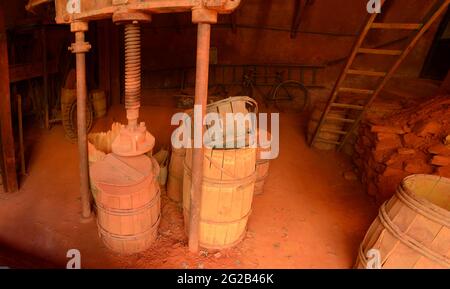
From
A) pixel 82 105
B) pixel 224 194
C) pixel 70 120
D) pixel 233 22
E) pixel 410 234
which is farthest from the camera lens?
pixel 233 22

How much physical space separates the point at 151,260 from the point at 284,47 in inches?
264

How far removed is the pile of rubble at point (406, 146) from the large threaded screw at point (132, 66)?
3.80m

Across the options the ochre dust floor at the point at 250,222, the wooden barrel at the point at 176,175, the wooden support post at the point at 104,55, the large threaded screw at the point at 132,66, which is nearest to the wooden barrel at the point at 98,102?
the wooden support post at the point at 104,55

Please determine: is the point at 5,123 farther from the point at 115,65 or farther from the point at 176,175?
the point at 115,65

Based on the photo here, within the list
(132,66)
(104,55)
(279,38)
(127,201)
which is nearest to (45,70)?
(104,55)

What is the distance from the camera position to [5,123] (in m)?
4.13

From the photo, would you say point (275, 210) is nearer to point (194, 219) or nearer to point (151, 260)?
point (194, 219)

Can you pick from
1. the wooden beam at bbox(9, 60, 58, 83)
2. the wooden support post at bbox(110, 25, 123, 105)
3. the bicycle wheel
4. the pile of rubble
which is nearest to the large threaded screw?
the wooden beam at bbox(9, 60, 58, 83)

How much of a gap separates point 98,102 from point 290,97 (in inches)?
200

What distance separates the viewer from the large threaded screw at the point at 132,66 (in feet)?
9.99

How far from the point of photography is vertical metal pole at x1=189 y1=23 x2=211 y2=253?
8.67 ft

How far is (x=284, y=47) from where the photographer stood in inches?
317

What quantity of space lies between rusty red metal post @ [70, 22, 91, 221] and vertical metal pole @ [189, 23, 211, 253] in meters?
1.61

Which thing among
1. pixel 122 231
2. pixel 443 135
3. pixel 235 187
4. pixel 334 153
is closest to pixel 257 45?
pixel 334 153
